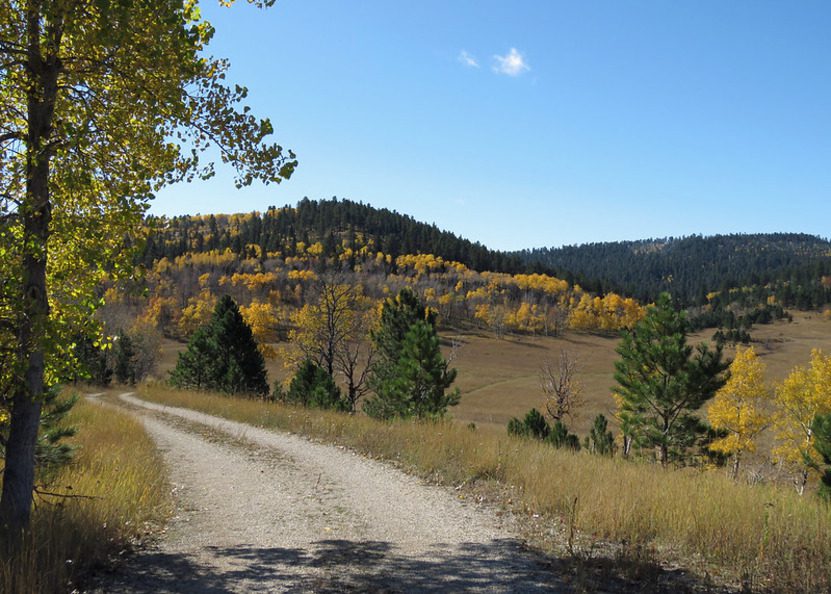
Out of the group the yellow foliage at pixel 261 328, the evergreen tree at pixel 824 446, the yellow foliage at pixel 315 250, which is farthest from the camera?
the yellow foliage at pixel 315 250

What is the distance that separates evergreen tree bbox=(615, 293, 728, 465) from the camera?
915 inches

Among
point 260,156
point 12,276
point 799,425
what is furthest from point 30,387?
point 799,425

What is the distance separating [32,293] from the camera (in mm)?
4793

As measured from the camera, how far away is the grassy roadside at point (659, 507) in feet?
18.0

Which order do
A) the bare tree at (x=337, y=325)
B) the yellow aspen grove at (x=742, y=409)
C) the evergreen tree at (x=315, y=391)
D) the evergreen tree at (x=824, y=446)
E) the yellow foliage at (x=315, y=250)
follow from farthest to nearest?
the yellow foliage at (x=315, y=250), the yellow aspen grove at (x=742, y=409), the bare tree at (x=337, y=325), the evergreen tree at (x=315, y=391), the evergreen tree at (x=824, y=446)

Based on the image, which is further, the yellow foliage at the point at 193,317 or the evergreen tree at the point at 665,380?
the yellow foliage at the point at 193,317

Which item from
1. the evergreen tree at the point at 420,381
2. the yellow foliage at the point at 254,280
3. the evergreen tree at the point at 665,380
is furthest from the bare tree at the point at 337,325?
the yellow foliage at the point at 254,280

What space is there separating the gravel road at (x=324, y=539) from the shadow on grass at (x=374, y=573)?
0.04ft

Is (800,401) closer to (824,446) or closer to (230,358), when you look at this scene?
(824,446)

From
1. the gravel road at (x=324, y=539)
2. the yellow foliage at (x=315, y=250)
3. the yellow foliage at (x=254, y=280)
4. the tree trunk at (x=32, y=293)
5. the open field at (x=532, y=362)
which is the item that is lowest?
the open field at (x=532, y=362)

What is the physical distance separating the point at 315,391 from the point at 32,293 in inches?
846

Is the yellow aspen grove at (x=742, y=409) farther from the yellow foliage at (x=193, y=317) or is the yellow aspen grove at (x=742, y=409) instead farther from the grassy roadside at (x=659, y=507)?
the yellow foliage at (x=193, y=317)

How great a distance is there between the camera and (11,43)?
15.1 ft

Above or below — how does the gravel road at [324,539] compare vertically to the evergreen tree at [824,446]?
above
